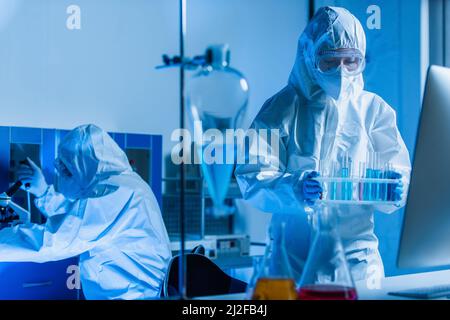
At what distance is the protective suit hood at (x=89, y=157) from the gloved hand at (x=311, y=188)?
1.23m

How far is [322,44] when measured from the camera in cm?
199

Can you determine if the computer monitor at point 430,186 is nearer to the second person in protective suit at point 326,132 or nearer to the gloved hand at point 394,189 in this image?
the gloved hand at point 394,189

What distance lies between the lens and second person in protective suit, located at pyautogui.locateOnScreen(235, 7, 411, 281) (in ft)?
6.17

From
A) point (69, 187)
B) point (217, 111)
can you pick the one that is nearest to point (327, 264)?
point (217, 111)

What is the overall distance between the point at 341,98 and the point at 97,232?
112 cm

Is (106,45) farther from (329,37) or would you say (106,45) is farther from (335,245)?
(335,245)

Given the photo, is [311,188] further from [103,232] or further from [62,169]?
[62,169]

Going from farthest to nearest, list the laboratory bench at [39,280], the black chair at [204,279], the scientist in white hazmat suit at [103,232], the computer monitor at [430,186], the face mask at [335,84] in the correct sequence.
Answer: the laboratory bench at [39,280]
the scientist in white hazmat suit at [103,232]
the face mask at [335,84]
the black chair at [204,279]
the computer monitor at [430,186]

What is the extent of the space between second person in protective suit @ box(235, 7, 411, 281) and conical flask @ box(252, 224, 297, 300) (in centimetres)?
90

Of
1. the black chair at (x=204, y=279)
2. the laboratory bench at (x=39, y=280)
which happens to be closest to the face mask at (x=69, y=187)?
the laboratory bench at (x=39, y=280)

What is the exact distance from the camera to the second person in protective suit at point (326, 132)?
1.88 metres

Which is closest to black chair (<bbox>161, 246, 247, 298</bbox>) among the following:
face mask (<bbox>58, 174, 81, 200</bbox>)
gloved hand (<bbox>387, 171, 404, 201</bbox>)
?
gloved hand (<bbox>387, 171, 404, 201</bbox>)

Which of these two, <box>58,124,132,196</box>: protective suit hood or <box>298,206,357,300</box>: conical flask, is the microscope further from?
<box>298,206,357,300</box>: conical flask
